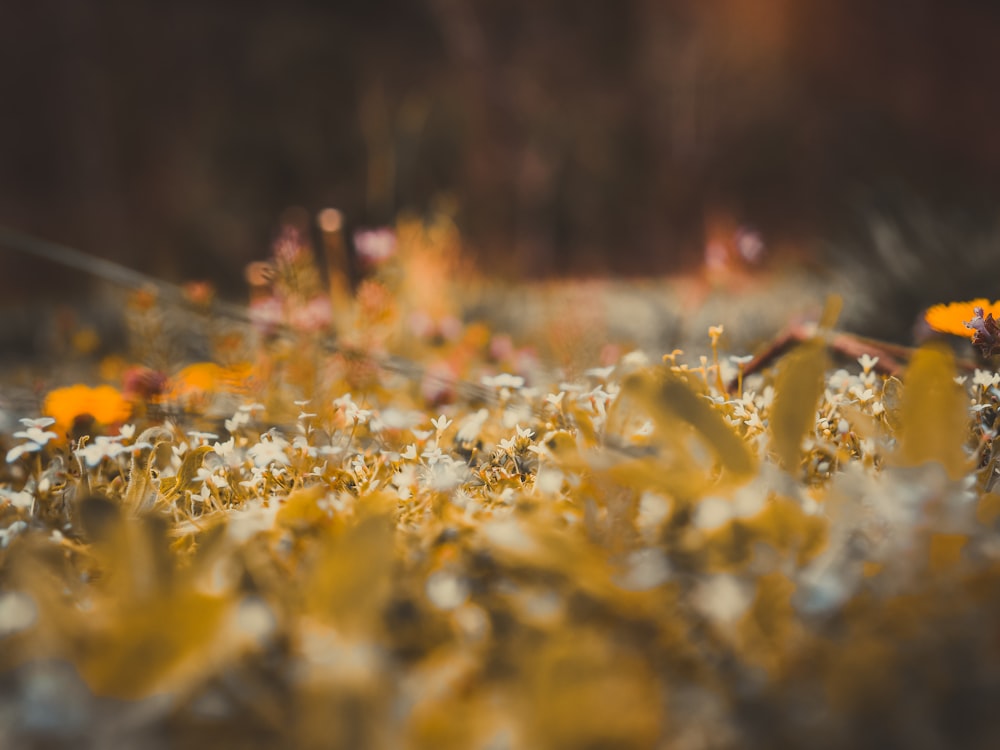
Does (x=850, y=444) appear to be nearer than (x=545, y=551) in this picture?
No

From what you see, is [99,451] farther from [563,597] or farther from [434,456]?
[563,597]

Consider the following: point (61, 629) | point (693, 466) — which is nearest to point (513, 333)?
point (693, 466)

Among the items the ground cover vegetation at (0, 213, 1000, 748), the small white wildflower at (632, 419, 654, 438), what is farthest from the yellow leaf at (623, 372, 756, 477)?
the small white wildflower at (632, 419, 654, 438)

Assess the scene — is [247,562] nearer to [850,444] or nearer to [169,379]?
[850,444]

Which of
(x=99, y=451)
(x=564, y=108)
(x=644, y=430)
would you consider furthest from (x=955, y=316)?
(x=564, y=108)

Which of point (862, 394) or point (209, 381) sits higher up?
point (209, 381)

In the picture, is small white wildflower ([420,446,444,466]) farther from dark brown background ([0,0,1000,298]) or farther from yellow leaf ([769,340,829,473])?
A: dark brown background ([0,0,1000,298])

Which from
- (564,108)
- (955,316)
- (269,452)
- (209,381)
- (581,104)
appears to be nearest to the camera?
(269,452)
